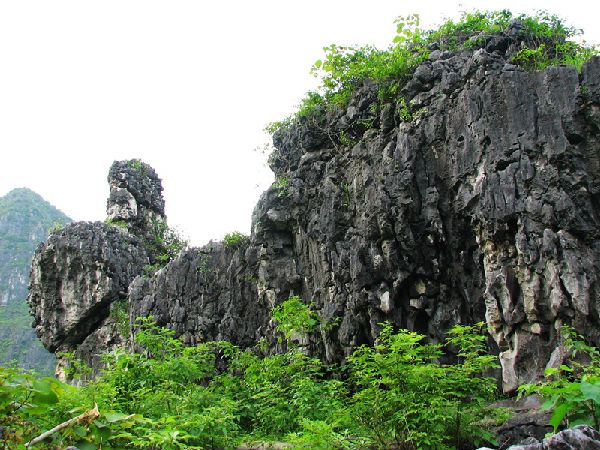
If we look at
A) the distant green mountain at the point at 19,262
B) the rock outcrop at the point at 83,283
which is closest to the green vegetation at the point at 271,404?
the rock outcrop at the point at 83,283

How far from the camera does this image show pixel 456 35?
13.6 meters

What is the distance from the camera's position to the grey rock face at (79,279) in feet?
68.5

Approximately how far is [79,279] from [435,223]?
16.2 meters

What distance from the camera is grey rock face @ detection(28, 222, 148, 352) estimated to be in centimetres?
2088

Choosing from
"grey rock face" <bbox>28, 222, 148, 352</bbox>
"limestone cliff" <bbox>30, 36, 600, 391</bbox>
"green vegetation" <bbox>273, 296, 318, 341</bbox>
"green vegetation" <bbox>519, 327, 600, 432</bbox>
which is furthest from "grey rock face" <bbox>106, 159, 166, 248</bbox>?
"green vegetation" <bbox>519, 327, 600, 432</bbox>

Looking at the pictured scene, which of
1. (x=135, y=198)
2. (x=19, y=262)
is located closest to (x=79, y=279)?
(x=135, y=198)

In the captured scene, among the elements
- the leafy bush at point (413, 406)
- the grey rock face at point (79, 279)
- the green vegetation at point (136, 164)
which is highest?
the green vegetation at point (136, 164)

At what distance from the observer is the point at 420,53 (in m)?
13.6

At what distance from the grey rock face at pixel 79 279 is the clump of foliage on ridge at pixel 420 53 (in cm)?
1002

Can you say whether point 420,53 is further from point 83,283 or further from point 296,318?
point 83,283

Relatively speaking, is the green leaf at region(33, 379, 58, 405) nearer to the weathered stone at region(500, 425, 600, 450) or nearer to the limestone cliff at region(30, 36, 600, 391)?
the weathered stone at region(500, 425, 600, 450)

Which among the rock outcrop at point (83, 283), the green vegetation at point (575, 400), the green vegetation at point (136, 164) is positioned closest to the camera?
the green vegetation at point (575, 400)

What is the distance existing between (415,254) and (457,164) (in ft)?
7.65

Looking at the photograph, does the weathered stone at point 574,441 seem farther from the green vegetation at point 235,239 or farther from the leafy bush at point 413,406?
the green vegetation at point 235,239
